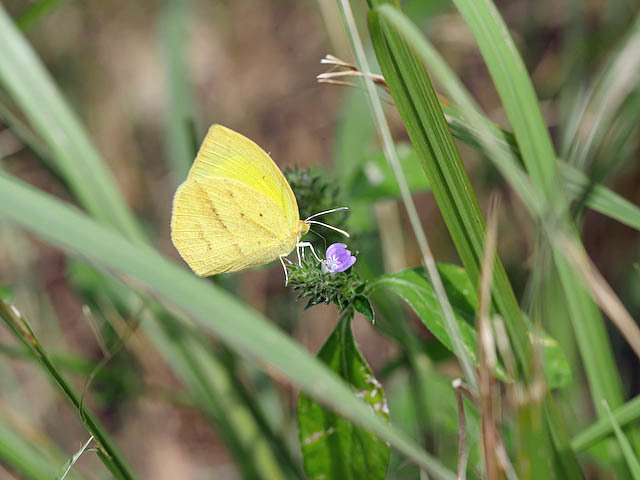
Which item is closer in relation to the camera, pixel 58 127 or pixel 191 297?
pixel 191 297

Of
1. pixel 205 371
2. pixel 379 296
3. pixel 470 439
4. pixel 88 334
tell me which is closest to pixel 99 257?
pixel 470 439

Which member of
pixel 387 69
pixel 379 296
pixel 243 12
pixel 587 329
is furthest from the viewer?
pixel 243 12

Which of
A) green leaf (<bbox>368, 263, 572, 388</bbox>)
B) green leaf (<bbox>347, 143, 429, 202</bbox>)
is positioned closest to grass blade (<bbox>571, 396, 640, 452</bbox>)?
green leaf (<bbox>368, 263, 572, 388</bbox>)

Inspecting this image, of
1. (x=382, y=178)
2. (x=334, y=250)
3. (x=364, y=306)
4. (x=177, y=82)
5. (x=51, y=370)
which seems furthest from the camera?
(x=177, y=82)

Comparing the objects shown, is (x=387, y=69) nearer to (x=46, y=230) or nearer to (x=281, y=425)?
(x=46, y=230)

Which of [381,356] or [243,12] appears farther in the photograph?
[243,12]

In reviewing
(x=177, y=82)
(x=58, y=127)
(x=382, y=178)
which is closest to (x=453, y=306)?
(x=382, y=178)

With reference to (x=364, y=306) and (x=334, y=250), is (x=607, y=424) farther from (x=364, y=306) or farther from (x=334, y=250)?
(x=334, y=250)
